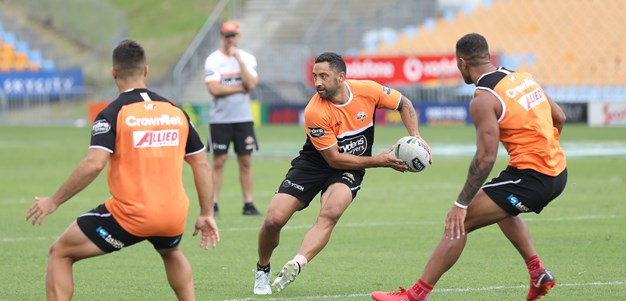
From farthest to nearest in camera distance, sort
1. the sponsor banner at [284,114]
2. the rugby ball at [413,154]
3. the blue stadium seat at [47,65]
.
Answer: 1. the blue stadium seat at [47,65]
2. the sponsor banner at [284,114]
3. the rugby ball at [413,154]

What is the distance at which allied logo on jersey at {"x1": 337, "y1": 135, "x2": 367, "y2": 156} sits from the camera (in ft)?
30.9

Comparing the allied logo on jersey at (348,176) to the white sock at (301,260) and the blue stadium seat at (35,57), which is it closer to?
the white sock at (301,260)

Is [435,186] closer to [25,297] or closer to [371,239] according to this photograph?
[371,239]

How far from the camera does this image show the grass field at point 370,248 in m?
9.16

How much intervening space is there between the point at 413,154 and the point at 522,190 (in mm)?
1206

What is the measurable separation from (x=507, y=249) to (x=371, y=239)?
1598mm

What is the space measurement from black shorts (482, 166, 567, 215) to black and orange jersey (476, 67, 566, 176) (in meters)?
0.05

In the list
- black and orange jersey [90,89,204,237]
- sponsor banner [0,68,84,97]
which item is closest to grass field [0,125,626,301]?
black and orange jersey [90,89,204,237]

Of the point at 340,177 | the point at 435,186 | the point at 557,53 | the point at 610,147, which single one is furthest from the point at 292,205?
the point at 557,53

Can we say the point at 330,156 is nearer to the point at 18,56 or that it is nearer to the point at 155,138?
the point at 155,138

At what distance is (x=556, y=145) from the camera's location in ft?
27.1

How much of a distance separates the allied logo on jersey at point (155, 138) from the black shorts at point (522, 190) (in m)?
2.45

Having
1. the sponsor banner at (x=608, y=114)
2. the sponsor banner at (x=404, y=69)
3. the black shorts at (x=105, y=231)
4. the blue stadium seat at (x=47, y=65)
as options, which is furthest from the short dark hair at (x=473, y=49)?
the blue stadium seat at (x=47, y=65)

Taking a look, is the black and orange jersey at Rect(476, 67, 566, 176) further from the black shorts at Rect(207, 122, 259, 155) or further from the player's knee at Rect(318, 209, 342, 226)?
the black shorts at Rect(207, 122, 259, 155)
